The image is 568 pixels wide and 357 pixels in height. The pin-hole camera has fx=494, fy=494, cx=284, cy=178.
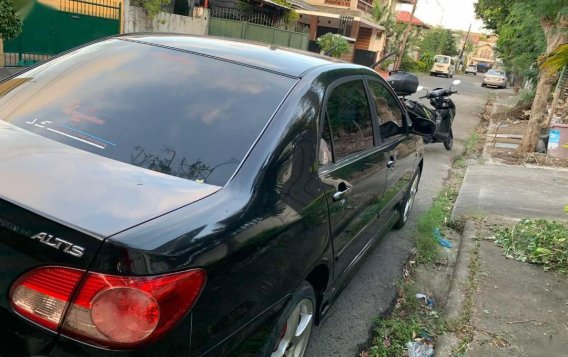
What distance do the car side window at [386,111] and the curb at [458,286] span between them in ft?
4.48

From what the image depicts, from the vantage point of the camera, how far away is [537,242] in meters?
4.93

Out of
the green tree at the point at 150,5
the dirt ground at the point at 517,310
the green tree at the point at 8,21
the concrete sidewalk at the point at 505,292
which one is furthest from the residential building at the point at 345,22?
the dirt ground at the point at 517,310

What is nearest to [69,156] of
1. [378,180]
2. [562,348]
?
[378,180]

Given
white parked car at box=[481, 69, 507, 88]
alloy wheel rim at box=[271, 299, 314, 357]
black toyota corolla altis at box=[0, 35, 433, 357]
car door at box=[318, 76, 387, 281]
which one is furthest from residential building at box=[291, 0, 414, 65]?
alloy wheel rim at box=[271, 299, 314, 357]

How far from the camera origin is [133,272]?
4.91ft

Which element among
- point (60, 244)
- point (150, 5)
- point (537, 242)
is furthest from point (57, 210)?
point (150, 5)

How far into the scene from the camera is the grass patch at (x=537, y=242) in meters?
4.62

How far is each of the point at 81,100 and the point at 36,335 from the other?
130 centimetres

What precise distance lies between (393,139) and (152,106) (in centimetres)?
229

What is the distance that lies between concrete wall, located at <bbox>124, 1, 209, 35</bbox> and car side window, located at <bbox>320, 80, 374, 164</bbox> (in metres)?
9.08

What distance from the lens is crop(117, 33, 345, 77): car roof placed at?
2736mm

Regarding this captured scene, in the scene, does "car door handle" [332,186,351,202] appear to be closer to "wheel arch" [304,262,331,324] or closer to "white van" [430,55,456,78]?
"wheel arch" [304,262,331,324]

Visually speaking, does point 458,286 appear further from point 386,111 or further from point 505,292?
point 386,111

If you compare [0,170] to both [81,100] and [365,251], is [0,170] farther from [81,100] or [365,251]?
[365,251]
